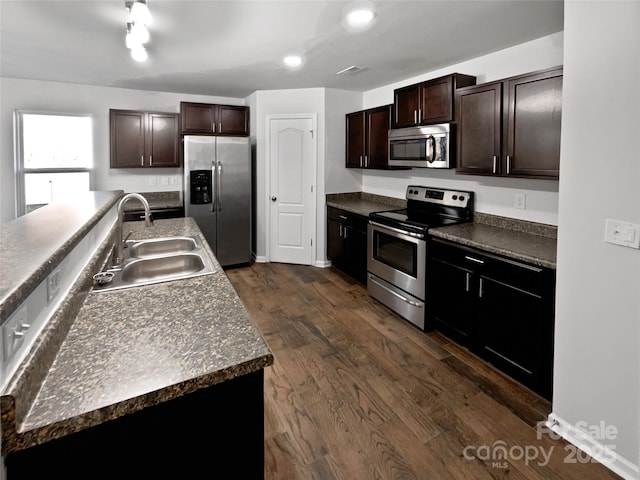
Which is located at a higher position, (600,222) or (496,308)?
(600,222)

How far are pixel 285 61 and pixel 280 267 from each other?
255cm

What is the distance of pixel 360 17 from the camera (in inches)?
103

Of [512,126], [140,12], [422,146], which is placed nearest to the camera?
[140,12]

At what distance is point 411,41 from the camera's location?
10.2ft

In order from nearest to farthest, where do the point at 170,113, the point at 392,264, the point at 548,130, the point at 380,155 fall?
the point at 548,130
the point at 392,264
the point at 380,155
the point at 170,113

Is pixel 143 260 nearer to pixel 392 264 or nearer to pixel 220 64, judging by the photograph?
pixel 392 264

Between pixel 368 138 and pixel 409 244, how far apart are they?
5.93 ft

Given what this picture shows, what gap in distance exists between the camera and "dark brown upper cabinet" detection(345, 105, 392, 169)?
4.35m

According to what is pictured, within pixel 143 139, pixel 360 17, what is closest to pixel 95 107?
pixel 143 139

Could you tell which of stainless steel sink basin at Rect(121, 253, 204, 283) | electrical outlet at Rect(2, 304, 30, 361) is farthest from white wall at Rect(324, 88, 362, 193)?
electrical outlet at Rect(2, 304, 30, 361)

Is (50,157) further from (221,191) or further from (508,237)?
(508,237)

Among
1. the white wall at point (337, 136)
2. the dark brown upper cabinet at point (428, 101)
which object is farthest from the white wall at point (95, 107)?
the dark brown upper cabinet at point (428, 101)

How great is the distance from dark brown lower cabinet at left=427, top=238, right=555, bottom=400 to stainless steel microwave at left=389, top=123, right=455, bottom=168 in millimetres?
807

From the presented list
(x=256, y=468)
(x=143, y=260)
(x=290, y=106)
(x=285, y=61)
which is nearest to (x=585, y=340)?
(x=256, y=468)
